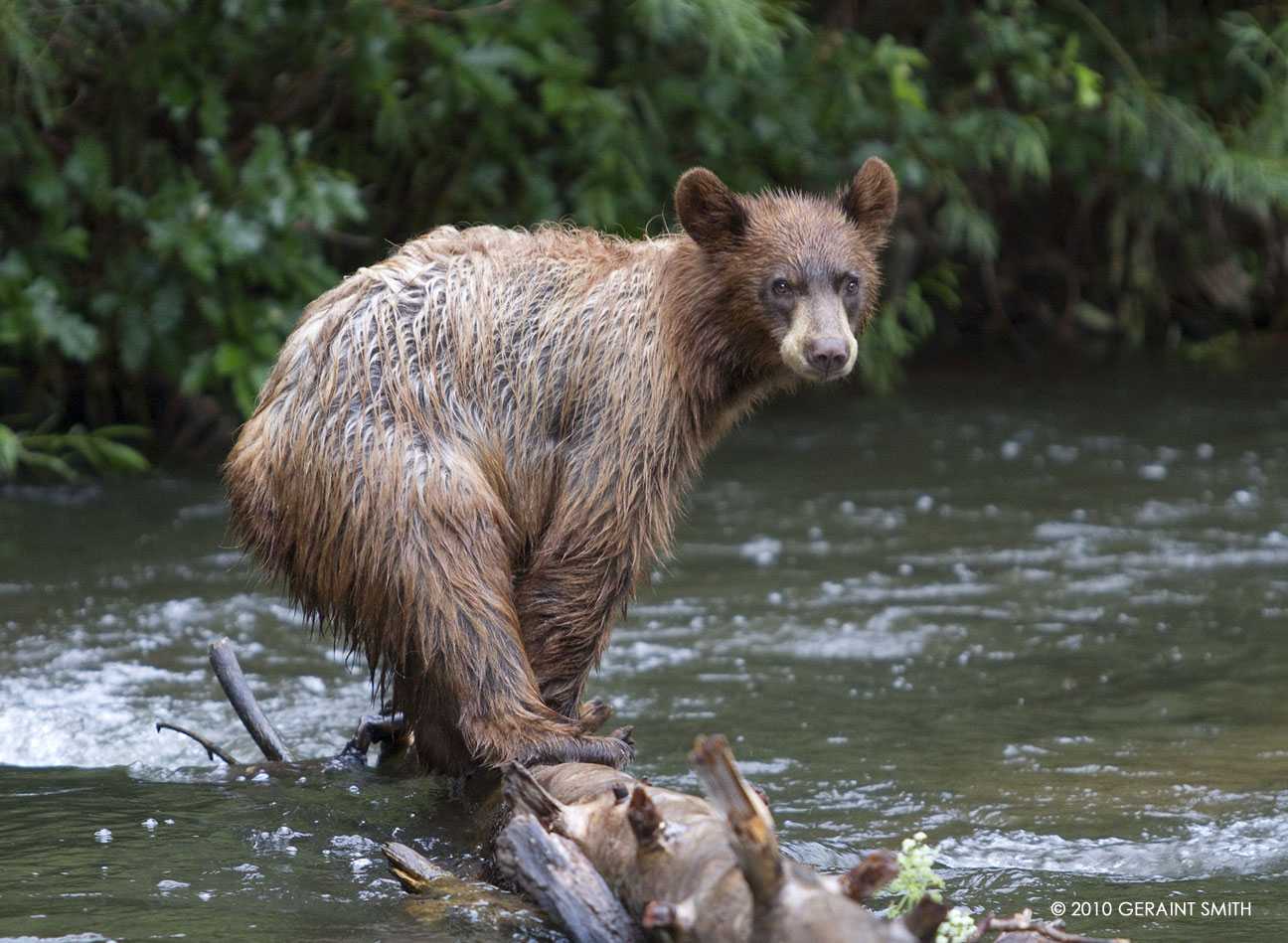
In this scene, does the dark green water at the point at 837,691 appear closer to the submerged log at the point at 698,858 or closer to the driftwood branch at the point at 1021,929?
the submerged log at the point at 698,858

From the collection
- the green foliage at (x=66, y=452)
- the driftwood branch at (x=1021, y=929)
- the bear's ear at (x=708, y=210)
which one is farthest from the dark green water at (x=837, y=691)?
the bear's ear at (x=708, y=210)

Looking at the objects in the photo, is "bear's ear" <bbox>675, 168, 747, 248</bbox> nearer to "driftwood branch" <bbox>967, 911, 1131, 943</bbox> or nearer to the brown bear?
the brown bear

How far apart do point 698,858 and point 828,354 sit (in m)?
2.15

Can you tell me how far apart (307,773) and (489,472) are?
1.28m

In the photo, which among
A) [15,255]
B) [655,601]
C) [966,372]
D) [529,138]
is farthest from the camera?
[966,372]

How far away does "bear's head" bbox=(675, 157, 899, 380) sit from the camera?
5020mm

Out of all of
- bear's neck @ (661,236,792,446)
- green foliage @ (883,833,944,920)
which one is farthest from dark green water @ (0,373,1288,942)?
bear's neck @ (661,236,792,446)

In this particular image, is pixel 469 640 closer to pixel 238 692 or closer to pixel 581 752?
pixel 581 752

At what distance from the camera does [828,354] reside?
4898mm

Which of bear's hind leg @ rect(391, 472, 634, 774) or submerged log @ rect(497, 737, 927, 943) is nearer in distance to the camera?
submerged log @ rect(497, 737, 927, 943)

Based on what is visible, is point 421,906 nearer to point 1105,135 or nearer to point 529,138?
point 529,138

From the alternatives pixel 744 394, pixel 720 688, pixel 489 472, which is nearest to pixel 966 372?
pixel 720 688

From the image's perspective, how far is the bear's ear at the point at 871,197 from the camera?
5.43 metres

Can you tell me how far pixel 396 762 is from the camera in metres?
5.19
